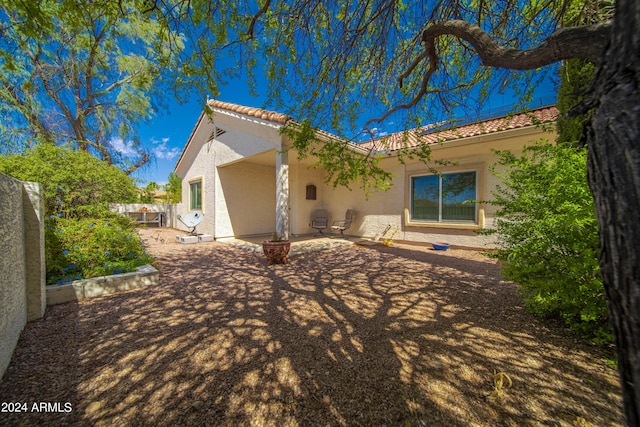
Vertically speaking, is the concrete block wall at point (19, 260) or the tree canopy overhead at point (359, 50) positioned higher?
the tree canopy overhead at point (359, 50)

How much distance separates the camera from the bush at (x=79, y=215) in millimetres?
3982

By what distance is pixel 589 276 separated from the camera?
7.74 feet

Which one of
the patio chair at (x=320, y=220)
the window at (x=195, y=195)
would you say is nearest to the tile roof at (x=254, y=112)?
the window at (x=195, y=195)

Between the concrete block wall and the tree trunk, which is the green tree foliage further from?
the tree trunk

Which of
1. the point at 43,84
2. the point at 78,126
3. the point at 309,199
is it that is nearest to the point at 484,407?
the point at 309,199

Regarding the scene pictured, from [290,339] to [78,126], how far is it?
55.6ft

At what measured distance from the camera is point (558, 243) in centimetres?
259

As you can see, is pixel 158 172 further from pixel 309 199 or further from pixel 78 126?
pixel 309 199

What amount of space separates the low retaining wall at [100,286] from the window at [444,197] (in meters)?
7.75

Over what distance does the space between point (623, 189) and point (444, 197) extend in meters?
7.41

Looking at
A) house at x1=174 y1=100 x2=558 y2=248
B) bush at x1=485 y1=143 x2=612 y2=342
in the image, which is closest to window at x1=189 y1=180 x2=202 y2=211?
house at x1=174 y1=100 x2=558 y2=248

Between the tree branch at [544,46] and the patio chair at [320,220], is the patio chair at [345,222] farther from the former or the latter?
the tree branch at [544,46]

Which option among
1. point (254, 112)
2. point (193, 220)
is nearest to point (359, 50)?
point (254, 112)

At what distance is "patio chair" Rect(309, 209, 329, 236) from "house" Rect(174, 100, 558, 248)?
24cm
